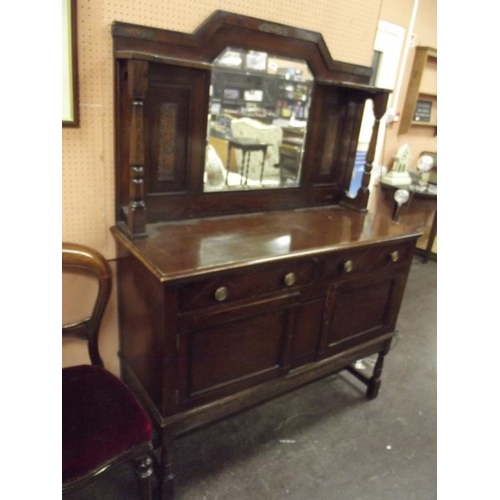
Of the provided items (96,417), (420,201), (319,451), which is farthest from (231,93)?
(420,201)

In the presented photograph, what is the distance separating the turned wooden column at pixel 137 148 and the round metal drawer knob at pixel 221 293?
14.7 inches

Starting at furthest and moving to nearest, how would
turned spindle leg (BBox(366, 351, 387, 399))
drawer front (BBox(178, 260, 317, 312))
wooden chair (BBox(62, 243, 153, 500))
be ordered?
1. turned spindle leg (BBox(366, 351, 387, 399))
2. drawer front (BBox(178, 260, 317, 312))
3. wooden chair (BBox(62, 243, 153, 500))

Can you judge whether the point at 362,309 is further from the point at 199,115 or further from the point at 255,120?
the point at 199,115

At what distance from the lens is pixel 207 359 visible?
4.76ft

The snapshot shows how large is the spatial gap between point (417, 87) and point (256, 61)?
2500 mm

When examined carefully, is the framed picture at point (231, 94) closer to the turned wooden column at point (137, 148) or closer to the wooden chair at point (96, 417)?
the turned wooden column at point (137, 148)

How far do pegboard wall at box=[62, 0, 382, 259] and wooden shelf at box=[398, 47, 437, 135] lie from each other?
7.07 ft

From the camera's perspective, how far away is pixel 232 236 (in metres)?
1.58

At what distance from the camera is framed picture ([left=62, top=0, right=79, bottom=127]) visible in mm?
1273

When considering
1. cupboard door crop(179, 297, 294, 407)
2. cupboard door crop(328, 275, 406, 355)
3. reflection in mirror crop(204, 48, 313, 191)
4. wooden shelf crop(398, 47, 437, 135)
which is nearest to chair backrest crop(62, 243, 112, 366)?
cupboard door crop(179, 297, 294, 407)

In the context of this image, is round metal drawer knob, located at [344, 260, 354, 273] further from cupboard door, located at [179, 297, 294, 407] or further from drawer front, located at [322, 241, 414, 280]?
cupboard door, located at [179, 297, 294, 407]

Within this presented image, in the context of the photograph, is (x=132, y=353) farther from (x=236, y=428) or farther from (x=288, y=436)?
(x=288, y=436)
